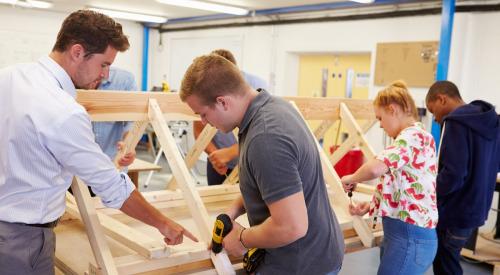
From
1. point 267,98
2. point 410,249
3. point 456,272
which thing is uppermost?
point 267,98

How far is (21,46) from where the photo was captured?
9.62 meters

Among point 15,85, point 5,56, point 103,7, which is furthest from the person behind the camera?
point 5,56

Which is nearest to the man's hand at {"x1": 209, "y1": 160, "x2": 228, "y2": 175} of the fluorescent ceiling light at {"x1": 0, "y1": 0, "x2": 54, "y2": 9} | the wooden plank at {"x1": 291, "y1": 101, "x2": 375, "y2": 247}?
the wooden plank at {"x1": 291, "y1": 101, "x2": 375, "y2": 247}

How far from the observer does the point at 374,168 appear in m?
2.17

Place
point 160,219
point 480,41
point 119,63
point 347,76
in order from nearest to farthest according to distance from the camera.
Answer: point 160,219, point 480,41, point 347,76, point 119,63

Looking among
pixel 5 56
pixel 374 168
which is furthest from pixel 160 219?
pixel 5 56

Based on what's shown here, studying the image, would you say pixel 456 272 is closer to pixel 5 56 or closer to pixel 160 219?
pixel 160 219

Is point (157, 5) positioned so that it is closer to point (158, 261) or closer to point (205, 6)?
point (205, 6)

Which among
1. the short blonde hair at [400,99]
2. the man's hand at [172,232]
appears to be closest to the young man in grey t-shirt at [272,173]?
the man's hand at [172,232]

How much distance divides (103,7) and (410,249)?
311 inches

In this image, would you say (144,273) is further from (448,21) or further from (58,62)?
(448,21)

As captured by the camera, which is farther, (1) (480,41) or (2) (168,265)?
(1) (480,41)

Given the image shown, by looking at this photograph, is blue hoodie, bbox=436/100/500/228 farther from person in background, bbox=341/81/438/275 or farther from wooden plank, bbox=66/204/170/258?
wooden plank, bbox=66/204/170/258

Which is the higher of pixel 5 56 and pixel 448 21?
pixel 448 21
